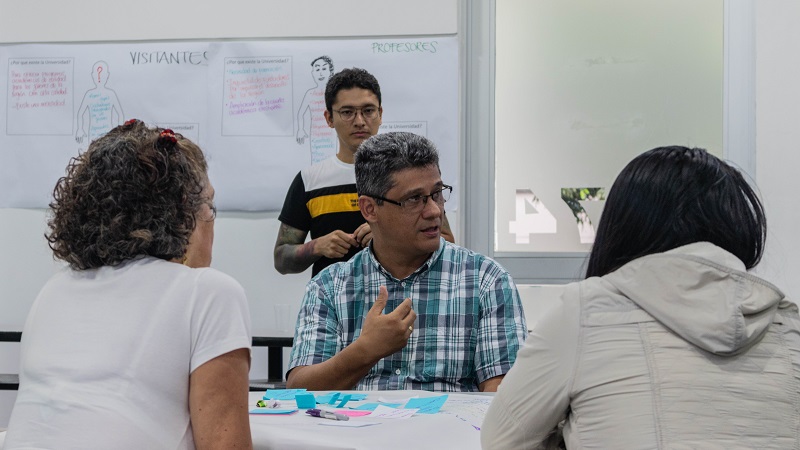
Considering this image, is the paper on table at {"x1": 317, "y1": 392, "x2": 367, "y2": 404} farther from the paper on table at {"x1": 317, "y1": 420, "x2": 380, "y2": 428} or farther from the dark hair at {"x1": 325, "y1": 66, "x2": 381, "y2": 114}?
the dark hair at {"x1": 325, "y1": 66, "x2": 381, "y2": 114}

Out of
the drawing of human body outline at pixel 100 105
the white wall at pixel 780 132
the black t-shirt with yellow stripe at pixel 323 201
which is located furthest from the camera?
the drawing of human body outline at pixel 100 105

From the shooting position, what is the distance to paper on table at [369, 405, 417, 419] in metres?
1.55

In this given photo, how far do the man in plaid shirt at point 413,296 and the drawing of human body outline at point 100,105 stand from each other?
193 cm

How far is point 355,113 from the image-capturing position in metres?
3.27

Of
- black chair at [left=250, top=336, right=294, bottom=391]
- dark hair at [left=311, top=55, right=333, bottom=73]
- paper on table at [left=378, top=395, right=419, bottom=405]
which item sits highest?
dark hair at [left=311, top=55, right=333, bottom=73]

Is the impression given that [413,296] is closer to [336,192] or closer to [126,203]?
[126,203]

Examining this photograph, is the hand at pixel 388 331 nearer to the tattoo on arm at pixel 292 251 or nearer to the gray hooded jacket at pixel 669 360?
the gray hooded jacket at pixel 669 360

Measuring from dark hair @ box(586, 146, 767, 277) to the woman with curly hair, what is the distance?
0.60 m

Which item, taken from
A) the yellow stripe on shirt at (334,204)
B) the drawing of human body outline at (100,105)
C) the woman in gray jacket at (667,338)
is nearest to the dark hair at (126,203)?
the woman in gray jacket at (667,338)

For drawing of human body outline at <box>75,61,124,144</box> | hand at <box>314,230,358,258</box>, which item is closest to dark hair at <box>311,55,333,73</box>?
drawing of human body outline at <box>75,61,124,144</box>

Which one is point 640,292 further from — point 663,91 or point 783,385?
point 663,91

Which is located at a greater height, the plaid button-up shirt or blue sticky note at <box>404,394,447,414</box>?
the plaid button-up shirt

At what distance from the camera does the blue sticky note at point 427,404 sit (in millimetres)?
1626

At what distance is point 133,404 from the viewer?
1.27 meters
